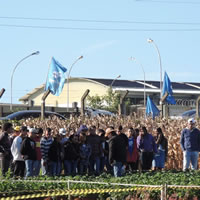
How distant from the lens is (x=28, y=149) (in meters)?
17.6

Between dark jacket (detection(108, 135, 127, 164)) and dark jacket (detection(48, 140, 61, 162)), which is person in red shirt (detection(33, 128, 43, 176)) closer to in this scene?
dark jacket (detection(48, 140, 61, 162))

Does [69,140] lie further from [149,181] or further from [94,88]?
[94,88]

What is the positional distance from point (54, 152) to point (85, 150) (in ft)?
5.49

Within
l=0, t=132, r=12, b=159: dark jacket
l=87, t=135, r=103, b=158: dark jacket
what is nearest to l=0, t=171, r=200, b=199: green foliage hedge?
l=0, t=132, r=12, b=159: dark jacket

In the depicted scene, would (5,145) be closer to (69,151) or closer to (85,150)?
(69,151)

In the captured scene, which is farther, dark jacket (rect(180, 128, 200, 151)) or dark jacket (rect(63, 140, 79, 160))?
dark jacket (rect(63, 140, 79, 160))

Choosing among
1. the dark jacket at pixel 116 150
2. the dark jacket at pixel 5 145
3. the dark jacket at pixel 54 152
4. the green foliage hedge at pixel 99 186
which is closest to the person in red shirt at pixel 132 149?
the dark jacket at pixel 54 152

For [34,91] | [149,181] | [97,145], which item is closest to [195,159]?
[97,145]

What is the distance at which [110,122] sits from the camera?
2709 centimetres

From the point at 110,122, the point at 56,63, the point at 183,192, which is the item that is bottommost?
the point at 183,192

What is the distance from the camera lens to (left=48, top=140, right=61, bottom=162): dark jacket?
758 inches

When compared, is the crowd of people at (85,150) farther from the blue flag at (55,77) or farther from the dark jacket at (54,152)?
the blue flag at (55,77)

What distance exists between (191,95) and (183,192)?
250ft

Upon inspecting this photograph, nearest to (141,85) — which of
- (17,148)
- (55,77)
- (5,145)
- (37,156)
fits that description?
(55,77)
